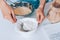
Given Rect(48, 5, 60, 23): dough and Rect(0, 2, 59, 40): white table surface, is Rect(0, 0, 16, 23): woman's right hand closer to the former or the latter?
Rect(0, 2, 59, 40): white table surface

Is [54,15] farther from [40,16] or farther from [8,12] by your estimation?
[8,12]

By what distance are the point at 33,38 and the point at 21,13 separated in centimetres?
16

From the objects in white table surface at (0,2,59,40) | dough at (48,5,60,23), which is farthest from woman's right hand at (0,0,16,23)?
dough at (48,5,60,23)

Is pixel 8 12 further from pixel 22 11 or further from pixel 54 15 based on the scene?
pixel 54 15

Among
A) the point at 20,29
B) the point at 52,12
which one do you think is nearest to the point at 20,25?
the point at 20,29

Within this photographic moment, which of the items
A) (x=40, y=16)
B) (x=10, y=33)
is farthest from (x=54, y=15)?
(x=10, y=33)

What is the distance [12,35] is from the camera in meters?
0.66

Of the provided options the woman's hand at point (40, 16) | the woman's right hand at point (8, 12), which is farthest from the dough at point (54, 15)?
the woman's right hand at point (8, 12)

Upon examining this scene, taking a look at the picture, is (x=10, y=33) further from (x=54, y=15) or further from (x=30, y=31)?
(x=54, y=15)

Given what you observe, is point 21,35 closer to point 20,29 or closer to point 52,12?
point 20,29

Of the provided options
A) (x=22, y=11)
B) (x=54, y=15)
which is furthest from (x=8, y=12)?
(x=54, y=15)

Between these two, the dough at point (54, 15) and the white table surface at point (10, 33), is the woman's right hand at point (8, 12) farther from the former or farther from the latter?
the dough at point (54, 15)

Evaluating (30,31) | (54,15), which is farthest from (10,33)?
(54,15)

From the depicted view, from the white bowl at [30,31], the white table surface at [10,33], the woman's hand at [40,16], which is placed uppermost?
the woman's hand at [40,16]
